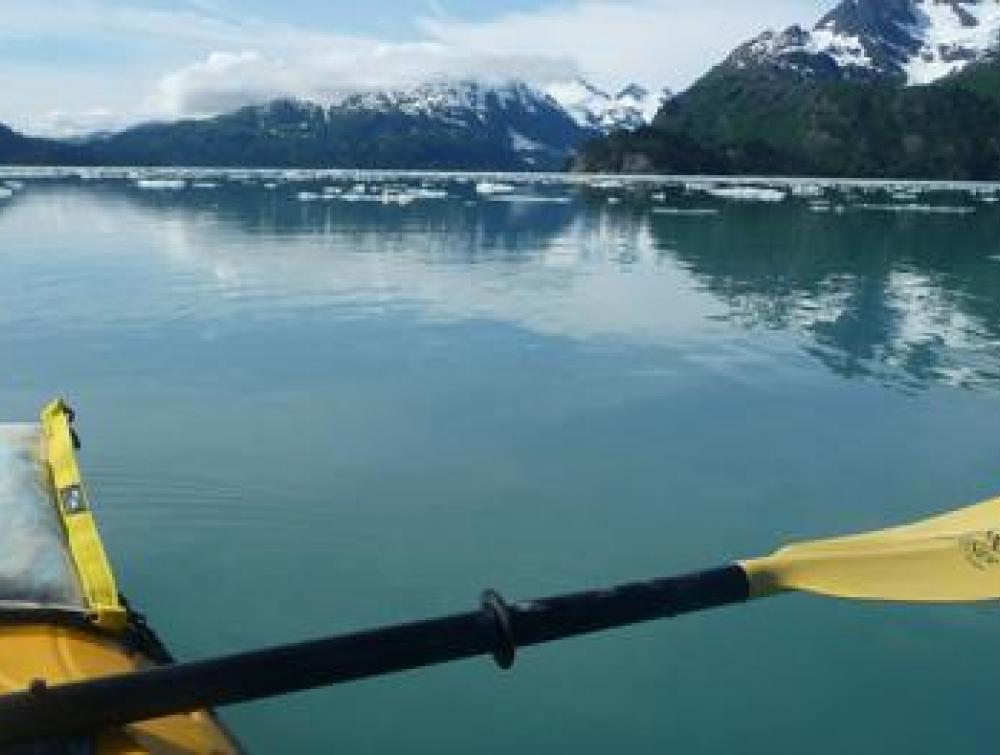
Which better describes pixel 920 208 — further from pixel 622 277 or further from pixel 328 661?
pixel 328 661

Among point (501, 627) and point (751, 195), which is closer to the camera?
point (501, 627)

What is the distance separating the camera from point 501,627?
4367 mm

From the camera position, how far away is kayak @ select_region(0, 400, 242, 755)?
17.3 ft

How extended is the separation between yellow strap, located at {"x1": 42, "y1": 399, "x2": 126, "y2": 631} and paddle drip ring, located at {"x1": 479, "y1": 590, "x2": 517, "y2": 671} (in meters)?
2.85

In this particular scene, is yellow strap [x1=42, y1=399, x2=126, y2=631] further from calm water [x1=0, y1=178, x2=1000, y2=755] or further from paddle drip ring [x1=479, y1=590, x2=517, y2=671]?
paddle drip ring [x1=479, y1=590, x2=517, y2=671]

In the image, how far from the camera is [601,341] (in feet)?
78.4

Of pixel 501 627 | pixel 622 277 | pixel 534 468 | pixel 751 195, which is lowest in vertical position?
pixel 534 468

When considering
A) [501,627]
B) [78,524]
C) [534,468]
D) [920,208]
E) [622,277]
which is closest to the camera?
[501,627]

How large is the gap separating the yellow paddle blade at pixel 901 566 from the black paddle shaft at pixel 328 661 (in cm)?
103

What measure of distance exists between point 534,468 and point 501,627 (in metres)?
9.89

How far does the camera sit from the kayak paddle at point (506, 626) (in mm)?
3717

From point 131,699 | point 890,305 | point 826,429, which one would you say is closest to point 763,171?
point 890,305

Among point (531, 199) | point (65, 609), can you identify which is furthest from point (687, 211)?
point (65, 609)

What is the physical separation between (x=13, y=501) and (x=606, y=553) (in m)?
6.03
